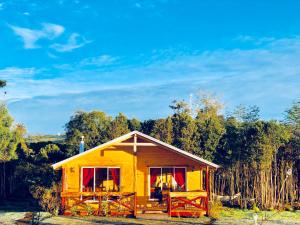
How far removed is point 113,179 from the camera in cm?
1905

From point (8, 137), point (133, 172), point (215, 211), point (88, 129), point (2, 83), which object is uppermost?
point (88, 129)

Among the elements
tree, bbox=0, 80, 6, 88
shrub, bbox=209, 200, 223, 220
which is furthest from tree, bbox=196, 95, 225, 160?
tree, bbox=0, 80, 6, 88

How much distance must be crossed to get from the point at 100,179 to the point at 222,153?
7505 mm

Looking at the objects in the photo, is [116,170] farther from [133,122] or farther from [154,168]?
[133,122]

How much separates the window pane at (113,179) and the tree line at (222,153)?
3.02 meters

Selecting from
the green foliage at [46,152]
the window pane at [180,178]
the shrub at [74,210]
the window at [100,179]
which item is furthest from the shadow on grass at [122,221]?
the green foliage at [46,152]

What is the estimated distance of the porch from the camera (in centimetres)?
1714

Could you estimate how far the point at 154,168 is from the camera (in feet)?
62.8

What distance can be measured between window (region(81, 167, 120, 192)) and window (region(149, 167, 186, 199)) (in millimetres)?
1683

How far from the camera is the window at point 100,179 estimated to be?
18922 millimetres

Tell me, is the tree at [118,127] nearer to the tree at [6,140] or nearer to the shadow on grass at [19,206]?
the tree at [6,140]

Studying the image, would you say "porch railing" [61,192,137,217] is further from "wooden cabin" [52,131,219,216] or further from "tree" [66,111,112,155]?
"tree" [66,111,112,155]

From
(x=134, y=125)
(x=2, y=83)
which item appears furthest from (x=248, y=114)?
(x=2, y=83)

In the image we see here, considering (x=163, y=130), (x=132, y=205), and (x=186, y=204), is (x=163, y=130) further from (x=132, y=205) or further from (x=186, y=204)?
(x=132, y=205)
